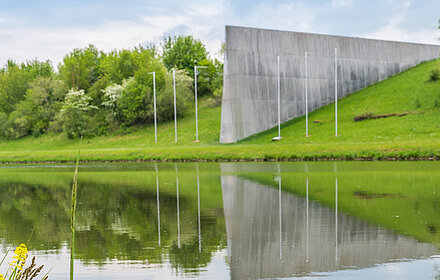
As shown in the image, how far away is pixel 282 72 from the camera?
5159cm

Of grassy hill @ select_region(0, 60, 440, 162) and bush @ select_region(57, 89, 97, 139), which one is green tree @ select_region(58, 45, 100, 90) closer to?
bush @ select_region(57, 89, 97, 139)

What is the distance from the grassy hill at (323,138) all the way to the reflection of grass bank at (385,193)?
800 centimetres

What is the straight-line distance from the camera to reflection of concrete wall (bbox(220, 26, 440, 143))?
49031mm

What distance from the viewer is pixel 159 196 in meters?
17.4

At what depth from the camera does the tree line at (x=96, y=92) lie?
64.7m

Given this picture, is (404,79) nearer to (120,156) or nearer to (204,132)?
(204,132)

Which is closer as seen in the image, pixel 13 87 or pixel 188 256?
pixel 188 256

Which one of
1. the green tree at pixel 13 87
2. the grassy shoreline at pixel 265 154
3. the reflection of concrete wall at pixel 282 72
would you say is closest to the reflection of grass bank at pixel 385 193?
the grassy shoreline at pixel 265 154

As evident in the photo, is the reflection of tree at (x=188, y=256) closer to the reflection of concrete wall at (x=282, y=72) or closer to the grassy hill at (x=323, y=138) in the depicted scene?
the grassy hill at (x=323, y=138)

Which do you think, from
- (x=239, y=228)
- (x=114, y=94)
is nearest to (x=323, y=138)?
(x=114, y=94)

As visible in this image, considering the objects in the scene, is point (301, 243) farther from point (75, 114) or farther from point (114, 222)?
point (75, 114)

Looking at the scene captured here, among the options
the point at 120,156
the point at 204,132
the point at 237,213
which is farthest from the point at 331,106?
the point at 237,213

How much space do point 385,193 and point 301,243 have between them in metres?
7.30

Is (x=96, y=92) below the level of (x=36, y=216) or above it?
above
